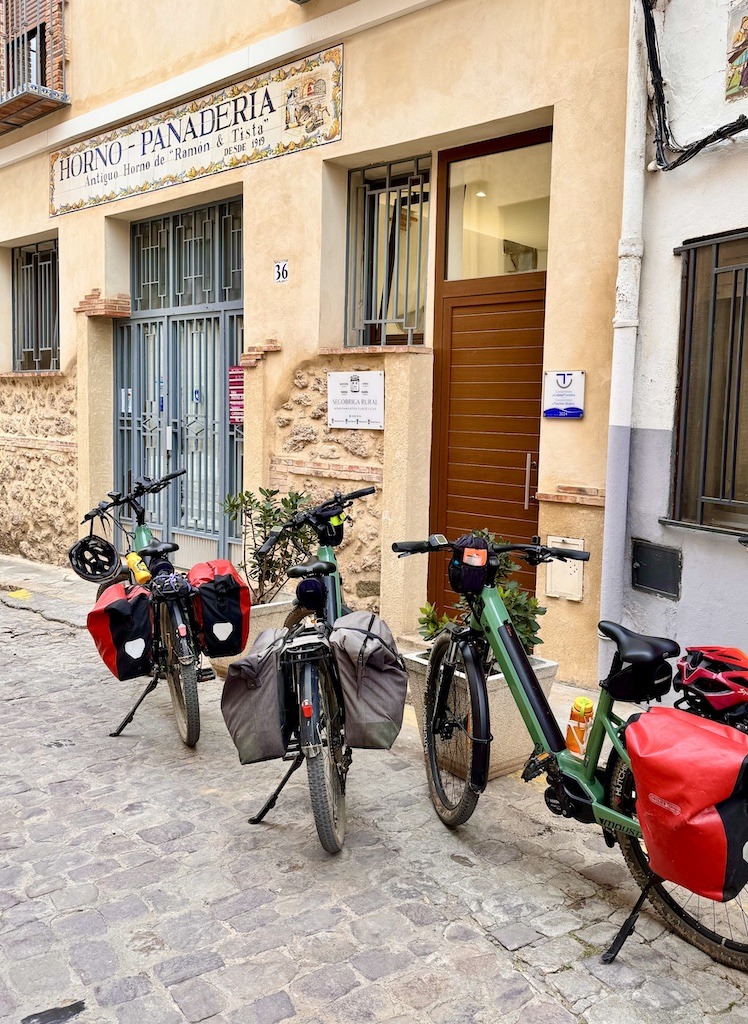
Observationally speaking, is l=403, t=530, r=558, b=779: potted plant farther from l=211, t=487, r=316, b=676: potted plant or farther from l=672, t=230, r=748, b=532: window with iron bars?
l=211, t=487, r=316, b=676: potted plant

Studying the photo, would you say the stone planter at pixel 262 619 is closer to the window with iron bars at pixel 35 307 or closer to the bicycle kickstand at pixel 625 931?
the bicycle kickstand at pixel 625 931

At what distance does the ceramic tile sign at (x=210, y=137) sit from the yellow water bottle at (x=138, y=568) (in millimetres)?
3612

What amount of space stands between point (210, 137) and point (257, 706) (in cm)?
610

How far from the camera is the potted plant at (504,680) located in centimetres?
423

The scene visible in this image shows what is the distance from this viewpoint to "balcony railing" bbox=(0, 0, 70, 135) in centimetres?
955

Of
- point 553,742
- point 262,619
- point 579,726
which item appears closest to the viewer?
point 553,742

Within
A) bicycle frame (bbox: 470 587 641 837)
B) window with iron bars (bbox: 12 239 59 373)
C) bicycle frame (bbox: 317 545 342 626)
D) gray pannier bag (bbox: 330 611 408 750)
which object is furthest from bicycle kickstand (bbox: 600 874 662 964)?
window with iron bars (bbox: 12 239 59 373)

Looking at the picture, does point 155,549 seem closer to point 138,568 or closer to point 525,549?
point 138,568

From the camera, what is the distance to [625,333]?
513cm

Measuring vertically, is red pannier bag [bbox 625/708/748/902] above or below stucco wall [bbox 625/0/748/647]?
below

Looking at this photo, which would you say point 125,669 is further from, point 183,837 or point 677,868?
point 677,868

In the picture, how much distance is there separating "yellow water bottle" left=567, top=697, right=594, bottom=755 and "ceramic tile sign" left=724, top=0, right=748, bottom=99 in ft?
10.3

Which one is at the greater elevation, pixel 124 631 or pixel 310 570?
pixel 310 570

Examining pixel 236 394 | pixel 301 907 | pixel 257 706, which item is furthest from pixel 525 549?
pixel 236 394
